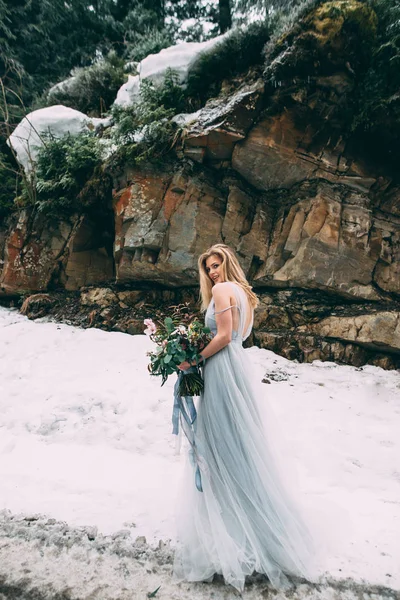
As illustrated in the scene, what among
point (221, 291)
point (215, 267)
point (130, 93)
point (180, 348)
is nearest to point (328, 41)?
point (130, 93)

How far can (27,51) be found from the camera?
11.6 meters

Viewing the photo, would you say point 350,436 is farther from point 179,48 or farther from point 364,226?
point 179,48

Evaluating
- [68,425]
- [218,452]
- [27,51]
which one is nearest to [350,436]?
[218,452]

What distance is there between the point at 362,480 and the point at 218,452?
2.12 m

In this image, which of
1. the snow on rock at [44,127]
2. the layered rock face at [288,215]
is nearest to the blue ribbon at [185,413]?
the layered rock face at [288,215]

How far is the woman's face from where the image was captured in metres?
2.77

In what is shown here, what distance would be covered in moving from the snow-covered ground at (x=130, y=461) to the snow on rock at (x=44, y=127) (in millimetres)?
4946

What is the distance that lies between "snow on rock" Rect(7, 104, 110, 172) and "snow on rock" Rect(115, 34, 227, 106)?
113 cm

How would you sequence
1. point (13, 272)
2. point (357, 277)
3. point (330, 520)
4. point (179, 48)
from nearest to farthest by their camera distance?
1. point (330, 520)
2. point (357, 277)
3. point (179, 48)
4. point (13, 272)

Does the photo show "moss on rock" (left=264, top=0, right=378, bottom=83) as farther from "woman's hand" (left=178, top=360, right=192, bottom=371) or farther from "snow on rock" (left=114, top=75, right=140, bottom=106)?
"woman's hand" (left=178, top=360, right=192, bottom=371)

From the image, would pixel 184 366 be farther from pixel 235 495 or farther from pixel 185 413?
pixel 235 495

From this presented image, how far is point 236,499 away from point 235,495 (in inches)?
1.1

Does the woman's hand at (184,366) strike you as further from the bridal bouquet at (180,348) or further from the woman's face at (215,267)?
the woman's face at (215,267)

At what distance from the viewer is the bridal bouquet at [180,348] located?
2.38 m
